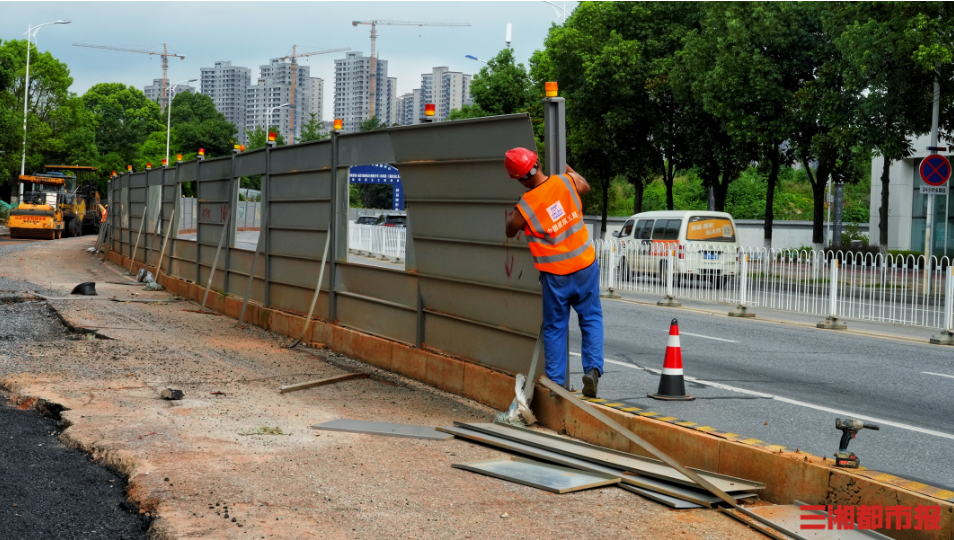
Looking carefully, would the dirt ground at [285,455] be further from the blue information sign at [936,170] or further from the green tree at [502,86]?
the green tree at [502,86]

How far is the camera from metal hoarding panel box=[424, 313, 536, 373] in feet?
23.7

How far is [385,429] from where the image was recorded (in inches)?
254

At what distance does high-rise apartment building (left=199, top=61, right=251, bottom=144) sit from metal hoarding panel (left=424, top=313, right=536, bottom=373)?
6519 inches

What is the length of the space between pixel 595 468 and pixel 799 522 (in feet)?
4.09

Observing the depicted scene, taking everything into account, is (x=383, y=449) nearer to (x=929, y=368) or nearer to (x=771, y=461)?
(x=771, y=461)

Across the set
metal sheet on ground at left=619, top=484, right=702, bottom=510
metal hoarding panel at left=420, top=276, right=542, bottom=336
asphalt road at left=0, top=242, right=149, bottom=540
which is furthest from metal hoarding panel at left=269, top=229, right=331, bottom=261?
metal sheet on ground at left=619, top=484, right=702, bottom=510

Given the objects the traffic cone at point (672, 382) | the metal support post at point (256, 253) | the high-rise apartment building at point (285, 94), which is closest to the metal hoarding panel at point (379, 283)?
the metal support post at point (256, 253)

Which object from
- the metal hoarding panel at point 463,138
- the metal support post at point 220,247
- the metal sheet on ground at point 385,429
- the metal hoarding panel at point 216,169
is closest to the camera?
the metal sheet on ground at point 385,429

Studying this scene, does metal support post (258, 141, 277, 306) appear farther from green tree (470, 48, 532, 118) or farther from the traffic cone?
green tree (470, 48, 532, 118)

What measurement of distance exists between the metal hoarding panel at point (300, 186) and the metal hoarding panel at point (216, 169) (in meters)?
2.33

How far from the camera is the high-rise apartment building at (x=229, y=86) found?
167 m

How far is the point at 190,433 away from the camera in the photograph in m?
6.27

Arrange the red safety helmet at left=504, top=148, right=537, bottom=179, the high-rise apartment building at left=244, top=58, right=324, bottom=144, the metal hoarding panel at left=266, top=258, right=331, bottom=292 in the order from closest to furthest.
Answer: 1. the red safety helmet at left=504, top=148, right=537, bottom=179
2. the metal hoarding panel at left=266, top=258, right=331, bottom=292
3. the high-rise apartment building at left=244, top=58, right=324, bottom=144

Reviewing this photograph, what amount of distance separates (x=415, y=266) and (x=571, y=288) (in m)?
2.77
